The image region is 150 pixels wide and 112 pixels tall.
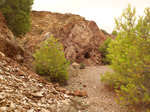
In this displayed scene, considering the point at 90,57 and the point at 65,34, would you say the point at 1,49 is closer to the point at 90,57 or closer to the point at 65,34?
the point at 65,34

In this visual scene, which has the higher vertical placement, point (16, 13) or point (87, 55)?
point (16, 13)

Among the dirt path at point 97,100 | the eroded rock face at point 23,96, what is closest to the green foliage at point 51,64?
the dirt path at point 97,100

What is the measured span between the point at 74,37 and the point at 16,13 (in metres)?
7.77

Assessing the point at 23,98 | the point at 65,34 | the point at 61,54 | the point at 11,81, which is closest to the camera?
the point at 23,98

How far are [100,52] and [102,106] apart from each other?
53.7 feet

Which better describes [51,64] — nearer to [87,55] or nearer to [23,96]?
[23,96]

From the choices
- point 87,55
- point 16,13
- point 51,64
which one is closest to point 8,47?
point 51,64

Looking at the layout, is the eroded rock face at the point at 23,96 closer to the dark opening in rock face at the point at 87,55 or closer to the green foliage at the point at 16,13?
the green foliage at the point at 16,13

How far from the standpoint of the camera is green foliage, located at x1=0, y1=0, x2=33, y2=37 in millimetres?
13539

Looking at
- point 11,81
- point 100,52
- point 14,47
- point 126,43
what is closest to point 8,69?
point 11,81

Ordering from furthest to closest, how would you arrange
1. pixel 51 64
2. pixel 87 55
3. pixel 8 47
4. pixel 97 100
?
1. pixel 87 55
2. pixel 51 64
3. pixel 8 47
4. pixel 97 100

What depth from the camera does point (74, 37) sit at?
19.2m

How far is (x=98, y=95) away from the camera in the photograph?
298 inches

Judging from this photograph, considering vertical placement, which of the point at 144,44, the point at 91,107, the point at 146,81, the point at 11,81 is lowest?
the point at 91,107
